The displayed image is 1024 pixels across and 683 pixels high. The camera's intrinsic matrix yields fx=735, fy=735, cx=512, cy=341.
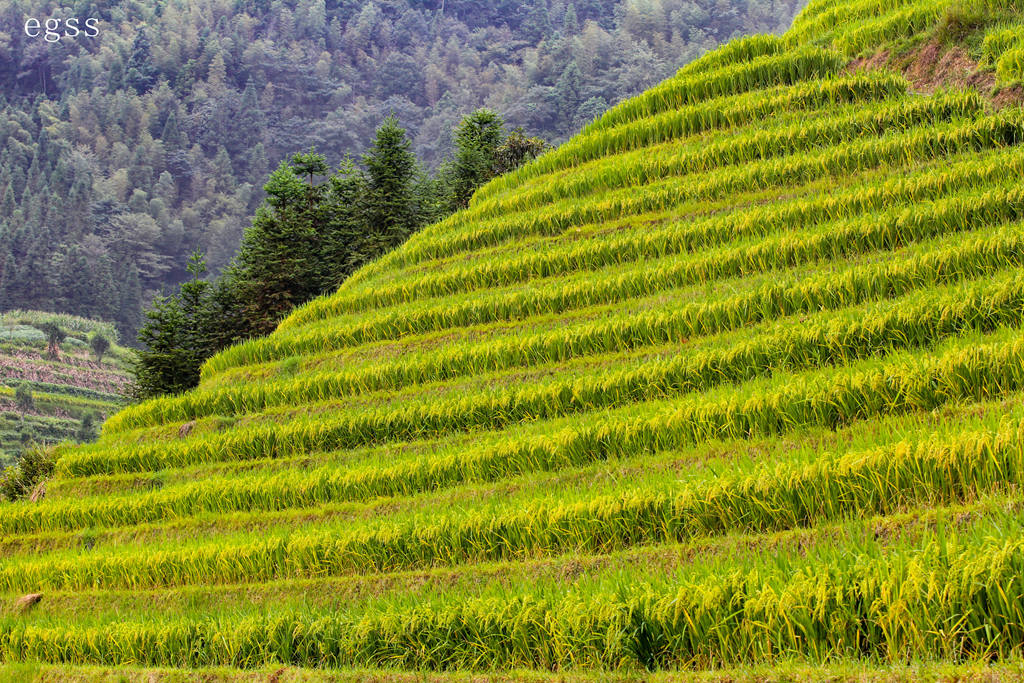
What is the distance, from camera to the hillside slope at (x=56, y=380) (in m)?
56.1

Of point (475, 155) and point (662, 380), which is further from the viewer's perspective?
point (475, 155)

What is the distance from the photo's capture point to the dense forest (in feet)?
313

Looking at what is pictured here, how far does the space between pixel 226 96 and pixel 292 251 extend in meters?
108

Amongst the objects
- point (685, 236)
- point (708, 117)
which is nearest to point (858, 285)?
point (685, 236)

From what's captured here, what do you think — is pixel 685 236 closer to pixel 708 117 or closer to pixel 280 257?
pixel 708 117

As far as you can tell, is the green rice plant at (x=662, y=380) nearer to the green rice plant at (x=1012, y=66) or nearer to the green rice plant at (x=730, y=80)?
the green rice plant at (x=1012, y=66)

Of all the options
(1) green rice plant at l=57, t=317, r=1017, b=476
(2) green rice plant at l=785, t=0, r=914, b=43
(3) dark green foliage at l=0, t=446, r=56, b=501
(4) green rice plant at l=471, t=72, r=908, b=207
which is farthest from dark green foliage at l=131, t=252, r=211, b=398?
(2) green rice plant at l=785, t=0, r=914, b=43

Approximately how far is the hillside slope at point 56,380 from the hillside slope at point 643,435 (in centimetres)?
4932

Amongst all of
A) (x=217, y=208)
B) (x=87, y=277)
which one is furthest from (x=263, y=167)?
(x=87, y=277)

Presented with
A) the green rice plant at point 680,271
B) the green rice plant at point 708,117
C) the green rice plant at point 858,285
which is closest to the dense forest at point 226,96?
the green rice plant at point 708,117

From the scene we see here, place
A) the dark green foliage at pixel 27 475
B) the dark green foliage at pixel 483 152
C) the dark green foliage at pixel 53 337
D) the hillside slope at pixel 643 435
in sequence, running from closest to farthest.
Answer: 1. the hillside slope at pixel 643 435
2. the dark green foliage at pixel 27 475
3. the dark green foliage at pixel 483 152
4. the dark green foliage at pixel 53 337

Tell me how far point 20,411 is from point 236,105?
76.0m

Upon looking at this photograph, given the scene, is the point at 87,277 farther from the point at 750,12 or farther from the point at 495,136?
the point at 750,12

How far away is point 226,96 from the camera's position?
12231 cm
